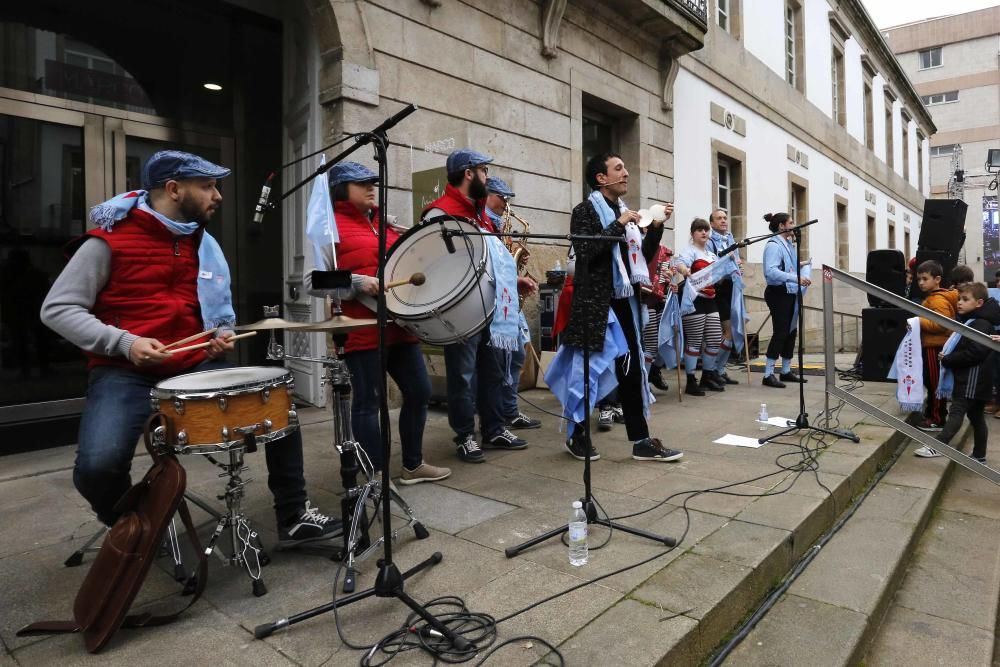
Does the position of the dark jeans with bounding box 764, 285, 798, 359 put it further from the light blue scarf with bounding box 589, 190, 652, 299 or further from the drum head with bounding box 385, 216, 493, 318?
the drum head with bounding box 385, 216, 493, 318

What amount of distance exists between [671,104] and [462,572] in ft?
30.7

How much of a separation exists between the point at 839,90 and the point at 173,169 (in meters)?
20.0

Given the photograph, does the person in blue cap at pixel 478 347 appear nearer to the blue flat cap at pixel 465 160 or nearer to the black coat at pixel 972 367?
the blue flat cap at pixel 465 160

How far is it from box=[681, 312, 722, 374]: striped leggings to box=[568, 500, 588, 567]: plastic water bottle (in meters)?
4.46

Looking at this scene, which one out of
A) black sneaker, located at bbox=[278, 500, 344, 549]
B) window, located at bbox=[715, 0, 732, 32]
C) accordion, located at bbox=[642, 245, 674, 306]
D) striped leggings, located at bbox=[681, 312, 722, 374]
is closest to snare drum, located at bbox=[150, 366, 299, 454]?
black sneaker, located at bbox=[278, 500, 344, 549]

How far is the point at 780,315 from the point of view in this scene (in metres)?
7.24

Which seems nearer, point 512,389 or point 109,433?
point 109,433

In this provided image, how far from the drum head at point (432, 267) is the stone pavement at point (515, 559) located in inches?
41.0

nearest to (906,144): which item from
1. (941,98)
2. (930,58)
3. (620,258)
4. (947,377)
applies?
(941,98)

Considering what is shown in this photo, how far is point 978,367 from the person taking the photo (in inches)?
185

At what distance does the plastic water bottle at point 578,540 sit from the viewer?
8.16 ft

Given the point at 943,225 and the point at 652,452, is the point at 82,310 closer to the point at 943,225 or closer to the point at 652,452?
the point at 652,452

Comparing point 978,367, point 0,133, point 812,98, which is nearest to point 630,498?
point 978,367

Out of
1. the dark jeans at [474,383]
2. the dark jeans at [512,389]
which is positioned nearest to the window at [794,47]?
the dark jeans at [512,389]
